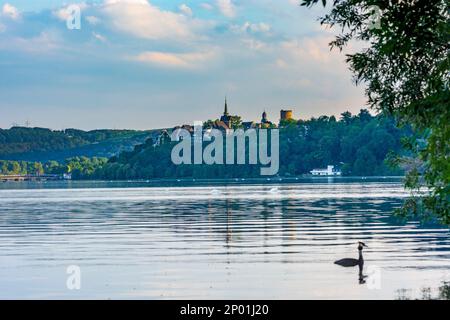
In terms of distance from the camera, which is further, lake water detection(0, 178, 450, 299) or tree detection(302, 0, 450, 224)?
lake water detection(0, 178, 450, 299)

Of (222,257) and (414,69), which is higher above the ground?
(414,69)

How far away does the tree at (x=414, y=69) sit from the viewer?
82.4ft

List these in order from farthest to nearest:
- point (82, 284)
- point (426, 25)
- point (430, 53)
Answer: point (82, 284) < point (430, 53) < point (426, 25)

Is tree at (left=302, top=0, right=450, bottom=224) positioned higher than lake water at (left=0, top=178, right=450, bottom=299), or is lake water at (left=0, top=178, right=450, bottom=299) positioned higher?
tree at (left=302, top=0, right=450, bottom=224)

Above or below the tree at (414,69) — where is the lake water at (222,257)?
below

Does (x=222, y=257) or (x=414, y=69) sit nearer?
(x=414, y=69)

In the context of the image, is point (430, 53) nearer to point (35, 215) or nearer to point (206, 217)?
point (206, 217)

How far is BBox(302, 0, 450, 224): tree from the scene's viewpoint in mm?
25125

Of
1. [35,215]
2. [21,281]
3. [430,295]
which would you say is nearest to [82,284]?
[21,281]

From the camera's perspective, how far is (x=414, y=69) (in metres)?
31.5

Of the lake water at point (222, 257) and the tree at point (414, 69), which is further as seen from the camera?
the lake water at point (222, 257)

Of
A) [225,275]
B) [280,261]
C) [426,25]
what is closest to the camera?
[426,25]
